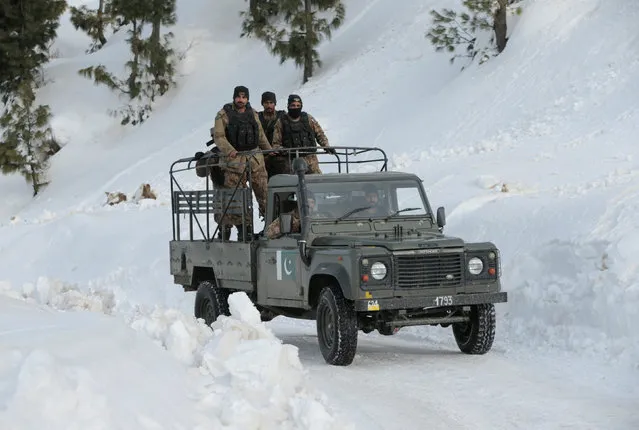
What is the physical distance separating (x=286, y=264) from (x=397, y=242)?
1.41 metres

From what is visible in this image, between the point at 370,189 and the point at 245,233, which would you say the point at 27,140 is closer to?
the point at 245,233

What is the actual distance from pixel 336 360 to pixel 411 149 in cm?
1624

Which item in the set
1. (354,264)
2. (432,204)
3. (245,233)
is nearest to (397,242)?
(354,264)

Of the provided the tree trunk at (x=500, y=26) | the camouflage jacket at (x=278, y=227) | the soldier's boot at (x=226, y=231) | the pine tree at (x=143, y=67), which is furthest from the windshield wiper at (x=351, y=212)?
the pine tree at (x=143, y=67)

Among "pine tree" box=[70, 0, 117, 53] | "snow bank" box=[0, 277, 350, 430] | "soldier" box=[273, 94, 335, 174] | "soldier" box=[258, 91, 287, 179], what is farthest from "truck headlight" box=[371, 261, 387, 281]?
"pine tree" box=[70, 0, 117, 53]

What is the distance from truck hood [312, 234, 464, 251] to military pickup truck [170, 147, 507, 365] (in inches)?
0.5

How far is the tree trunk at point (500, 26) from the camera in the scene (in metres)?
28.8

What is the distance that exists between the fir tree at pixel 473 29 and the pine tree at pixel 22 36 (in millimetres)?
18498

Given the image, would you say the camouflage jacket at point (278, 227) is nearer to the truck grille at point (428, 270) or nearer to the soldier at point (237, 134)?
the soldier at point (237, 134)

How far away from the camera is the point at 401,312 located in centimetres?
1059

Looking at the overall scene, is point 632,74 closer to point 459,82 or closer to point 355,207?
point 459,82

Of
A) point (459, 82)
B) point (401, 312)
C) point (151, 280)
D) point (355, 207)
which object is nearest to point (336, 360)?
point (401, 312)

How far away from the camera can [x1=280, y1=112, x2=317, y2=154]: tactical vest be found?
13.8 m

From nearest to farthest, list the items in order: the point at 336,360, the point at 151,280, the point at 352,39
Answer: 1. the point at 336,360
2. the point at 151,280
3. the point at 352,39
